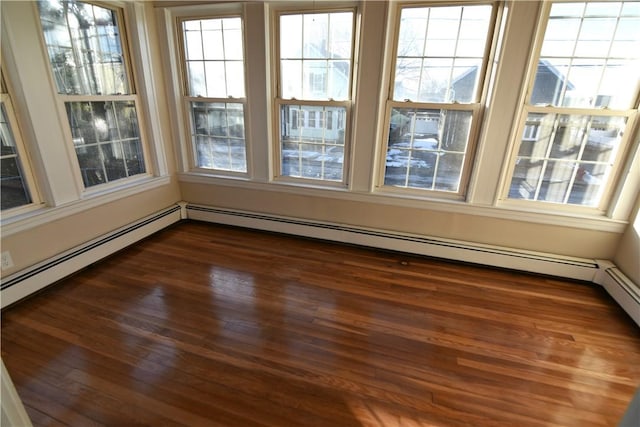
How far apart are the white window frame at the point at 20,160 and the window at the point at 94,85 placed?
13.0 inches

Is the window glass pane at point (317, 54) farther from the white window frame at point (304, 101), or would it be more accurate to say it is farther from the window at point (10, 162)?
the window at point (10, 162)

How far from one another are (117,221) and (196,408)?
83.9 inches

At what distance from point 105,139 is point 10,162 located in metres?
0.75

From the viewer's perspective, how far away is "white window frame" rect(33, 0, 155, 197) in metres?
2.47

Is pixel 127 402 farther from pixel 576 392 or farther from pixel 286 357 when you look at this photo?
pixel 576 392

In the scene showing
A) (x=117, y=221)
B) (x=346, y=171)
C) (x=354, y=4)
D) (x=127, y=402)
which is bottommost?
(x=127, y=402)


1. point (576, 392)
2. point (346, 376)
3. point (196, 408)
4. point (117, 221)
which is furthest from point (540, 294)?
point (117, 221)

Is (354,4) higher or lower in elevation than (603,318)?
higher

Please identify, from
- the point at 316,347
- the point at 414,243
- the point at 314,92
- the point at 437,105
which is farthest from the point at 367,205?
the point at 316,347

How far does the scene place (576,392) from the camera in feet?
5.76

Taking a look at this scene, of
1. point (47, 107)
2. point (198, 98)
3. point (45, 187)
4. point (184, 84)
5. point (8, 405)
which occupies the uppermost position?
point (184, 84)

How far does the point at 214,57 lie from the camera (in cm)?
322

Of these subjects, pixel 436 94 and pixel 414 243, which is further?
pixel 414 243

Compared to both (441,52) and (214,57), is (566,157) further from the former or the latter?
(214,57)
